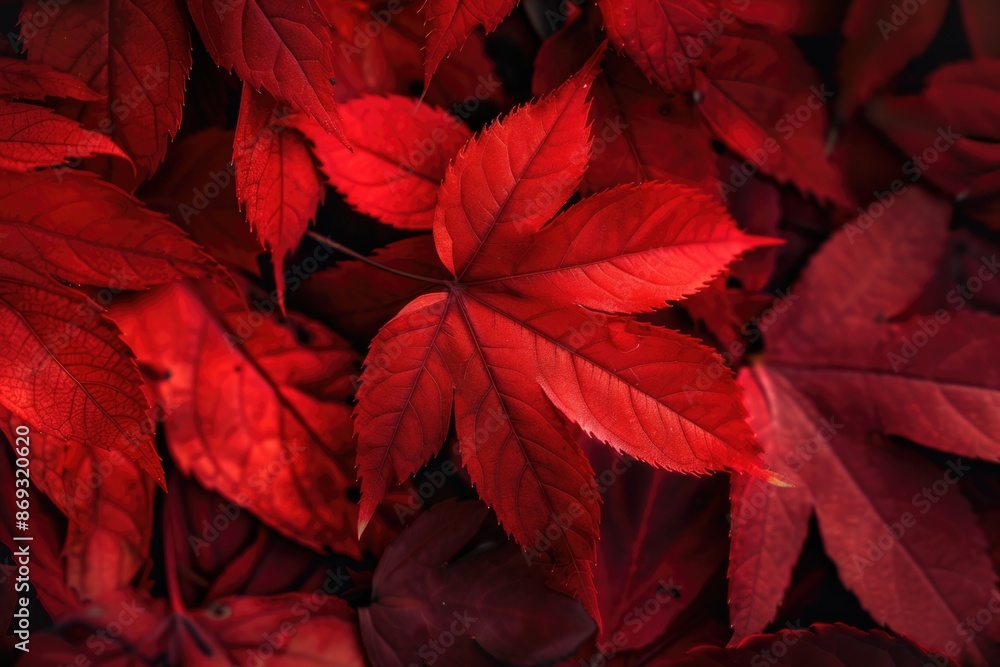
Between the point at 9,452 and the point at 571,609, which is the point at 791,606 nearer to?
the point at 571,609

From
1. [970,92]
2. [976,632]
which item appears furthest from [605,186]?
[976,632]

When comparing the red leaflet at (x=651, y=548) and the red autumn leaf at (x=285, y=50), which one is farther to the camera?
the red leaflet at (x=651, y=548)

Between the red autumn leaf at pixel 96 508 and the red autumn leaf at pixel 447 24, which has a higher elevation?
the red autumn leaf at pixel 447 24

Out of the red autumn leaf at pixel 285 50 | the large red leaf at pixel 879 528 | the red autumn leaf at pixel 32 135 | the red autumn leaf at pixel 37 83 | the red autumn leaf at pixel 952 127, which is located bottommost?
the red autumn leaf at pixel 32 135
